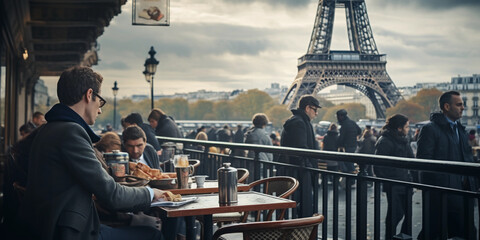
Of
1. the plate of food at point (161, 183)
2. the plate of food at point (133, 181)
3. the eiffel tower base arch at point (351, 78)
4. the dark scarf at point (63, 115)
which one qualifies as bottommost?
the plate of food at point (161, 183)

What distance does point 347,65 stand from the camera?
54438 millimetres

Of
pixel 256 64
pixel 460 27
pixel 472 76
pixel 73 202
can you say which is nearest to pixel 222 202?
pixel 73 202

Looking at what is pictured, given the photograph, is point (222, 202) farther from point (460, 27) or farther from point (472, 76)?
point (460, 27)

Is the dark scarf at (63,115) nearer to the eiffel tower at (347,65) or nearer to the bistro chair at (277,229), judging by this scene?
the bistro chair at (277,229)

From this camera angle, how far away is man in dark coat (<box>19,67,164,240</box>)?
2510mm

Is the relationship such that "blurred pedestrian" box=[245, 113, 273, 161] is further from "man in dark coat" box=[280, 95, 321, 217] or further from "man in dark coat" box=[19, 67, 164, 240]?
"man in dark coat" box=[19, 67, 164, 240]

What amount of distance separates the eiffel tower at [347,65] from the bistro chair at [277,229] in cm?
4685

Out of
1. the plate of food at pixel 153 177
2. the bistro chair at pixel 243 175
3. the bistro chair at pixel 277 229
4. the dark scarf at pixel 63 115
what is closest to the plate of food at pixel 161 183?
the plate of food at pixel 153 177

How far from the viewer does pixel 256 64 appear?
15275 centimetres

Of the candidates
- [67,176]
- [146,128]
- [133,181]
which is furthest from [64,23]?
Answer: [67,176]

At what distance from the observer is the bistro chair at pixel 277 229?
8.06 feet

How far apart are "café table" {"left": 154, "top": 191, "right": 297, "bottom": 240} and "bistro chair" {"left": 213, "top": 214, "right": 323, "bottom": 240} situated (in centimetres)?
54

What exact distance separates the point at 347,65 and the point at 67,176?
53441 millimetres

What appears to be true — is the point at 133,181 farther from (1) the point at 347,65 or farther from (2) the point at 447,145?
(1) the point at 347,65
